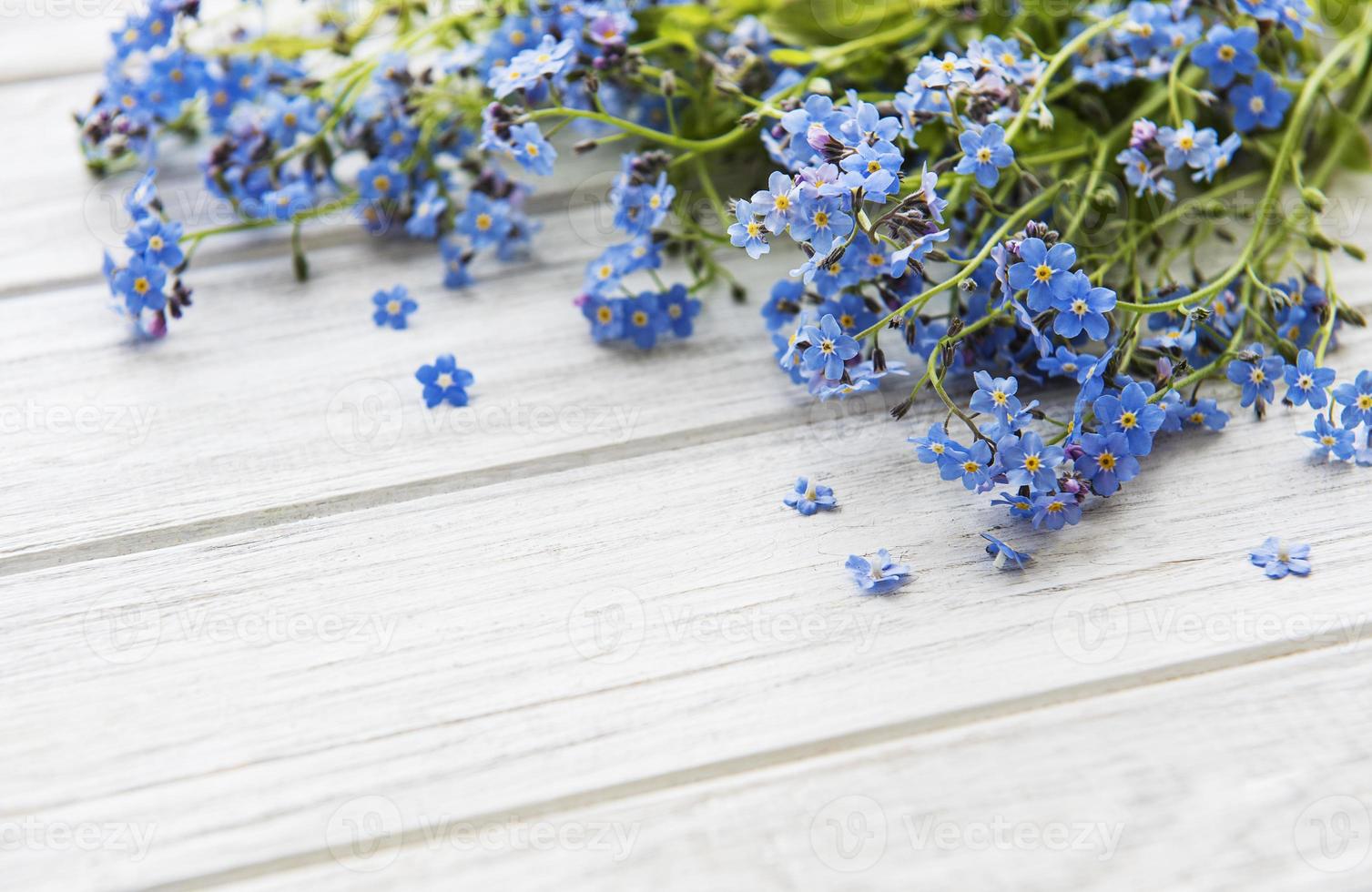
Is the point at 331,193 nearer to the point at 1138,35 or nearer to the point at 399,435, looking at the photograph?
the point at 399,435

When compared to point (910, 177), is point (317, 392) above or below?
below

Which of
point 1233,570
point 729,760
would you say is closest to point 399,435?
point 729,760

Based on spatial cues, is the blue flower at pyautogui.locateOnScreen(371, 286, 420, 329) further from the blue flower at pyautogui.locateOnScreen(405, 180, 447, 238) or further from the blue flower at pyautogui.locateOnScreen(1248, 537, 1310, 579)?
the blue flower at pyautogui.locateOnScreen(1248, 537, 1310, 579)

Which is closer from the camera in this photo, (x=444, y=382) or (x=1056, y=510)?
(x=1056, y=510)

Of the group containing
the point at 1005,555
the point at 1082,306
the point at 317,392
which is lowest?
the point at 317,392

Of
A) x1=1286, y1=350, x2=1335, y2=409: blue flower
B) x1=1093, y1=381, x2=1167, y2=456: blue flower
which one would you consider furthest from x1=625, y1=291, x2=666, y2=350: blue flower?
x1=1286, y1=350, x2=1335, y2=409: blue flower

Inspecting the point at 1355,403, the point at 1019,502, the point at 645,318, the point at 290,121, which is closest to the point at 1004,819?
the point at 1019,502

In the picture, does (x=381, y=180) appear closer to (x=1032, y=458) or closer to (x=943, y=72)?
(x=943, y=72)
